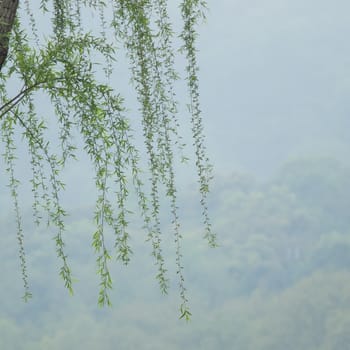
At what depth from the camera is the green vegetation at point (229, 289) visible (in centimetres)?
1598

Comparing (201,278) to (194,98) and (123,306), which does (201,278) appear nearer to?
(123,306)

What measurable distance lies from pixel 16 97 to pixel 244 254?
547 inches

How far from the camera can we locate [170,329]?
53.1 ft

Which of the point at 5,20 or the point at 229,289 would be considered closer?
the point at 5,20

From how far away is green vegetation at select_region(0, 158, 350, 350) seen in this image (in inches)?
629

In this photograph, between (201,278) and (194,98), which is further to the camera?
(201,278)

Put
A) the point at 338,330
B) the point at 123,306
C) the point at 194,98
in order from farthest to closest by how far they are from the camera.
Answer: the point at 123,306 < the point at 338,330 < the point at 194,98

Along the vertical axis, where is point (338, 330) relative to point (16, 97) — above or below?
below

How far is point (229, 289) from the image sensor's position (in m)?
16.7

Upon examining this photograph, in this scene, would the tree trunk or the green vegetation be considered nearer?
the tree trunk

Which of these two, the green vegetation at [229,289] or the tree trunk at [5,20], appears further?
the green vegetation at [229,289]

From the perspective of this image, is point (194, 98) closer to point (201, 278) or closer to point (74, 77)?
point (74, 77)

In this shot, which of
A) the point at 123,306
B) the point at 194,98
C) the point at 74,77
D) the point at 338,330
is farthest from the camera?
the point at 123,306

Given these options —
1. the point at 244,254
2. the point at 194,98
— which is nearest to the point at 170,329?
the point at 244,254
